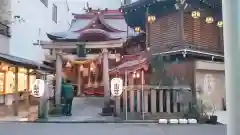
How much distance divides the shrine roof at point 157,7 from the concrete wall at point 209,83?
2095 mm

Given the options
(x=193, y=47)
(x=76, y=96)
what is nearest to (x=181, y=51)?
(x=193, y=47)

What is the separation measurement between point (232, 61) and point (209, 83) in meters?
9.13

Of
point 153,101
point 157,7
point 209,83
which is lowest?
point 153,101

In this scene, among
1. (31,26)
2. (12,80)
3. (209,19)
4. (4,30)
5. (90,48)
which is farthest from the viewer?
(31,26)

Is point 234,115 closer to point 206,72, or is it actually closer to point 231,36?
point 231,36

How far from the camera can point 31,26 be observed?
1620 centimetres

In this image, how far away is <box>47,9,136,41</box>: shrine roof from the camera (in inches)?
626

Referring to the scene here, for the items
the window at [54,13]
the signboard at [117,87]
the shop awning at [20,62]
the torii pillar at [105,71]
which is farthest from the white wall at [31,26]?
the signboard at [117,87]

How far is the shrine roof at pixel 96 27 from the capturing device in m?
15.9

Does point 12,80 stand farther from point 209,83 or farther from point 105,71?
point 209,83

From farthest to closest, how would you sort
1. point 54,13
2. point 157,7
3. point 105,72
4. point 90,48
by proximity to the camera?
point 54,13 < point 90,48 < point 105,72 < point 157,7

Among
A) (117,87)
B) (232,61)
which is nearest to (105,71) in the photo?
(117,87)

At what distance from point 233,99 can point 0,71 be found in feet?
41.4

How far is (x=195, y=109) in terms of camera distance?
1013 centimetres
